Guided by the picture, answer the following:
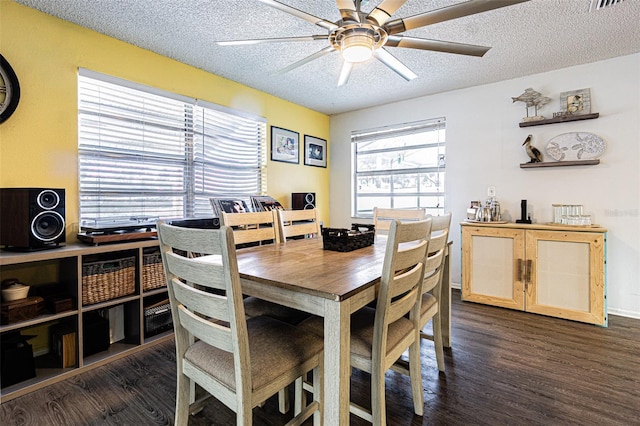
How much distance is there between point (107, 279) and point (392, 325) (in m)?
1.94

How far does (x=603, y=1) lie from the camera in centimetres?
203

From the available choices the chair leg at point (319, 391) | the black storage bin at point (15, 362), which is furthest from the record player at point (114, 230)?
the chair leg at point (319, 391)

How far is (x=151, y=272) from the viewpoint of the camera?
93.8 inches

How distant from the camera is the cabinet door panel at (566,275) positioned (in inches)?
106

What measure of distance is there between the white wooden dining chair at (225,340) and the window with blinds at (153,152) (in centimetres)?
179

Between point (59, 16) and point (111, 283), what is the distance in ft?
6.44

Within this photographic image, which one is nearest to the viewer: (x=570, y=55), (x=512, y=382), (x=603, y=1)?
(x=512, y=382)

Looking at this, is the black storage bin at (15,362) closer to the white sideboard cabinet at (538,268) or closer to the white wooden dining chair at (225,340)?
the white wooden dining chair at (225,340)

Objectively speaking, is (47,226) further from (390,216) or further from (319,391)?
(390,216)

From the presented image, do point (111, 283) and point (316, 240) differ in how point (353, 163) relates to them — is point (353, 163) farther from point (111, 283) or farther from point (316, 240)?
point (111, 283)

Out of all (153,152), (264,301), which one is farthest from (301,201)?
(264,301)

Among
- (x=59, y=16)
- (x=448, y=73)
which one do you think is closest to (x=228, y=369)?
(x=59, y=16)

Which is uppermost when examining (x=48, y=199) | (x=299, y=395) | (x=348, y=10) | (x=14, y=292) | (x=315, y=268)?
(x=348, y=10)

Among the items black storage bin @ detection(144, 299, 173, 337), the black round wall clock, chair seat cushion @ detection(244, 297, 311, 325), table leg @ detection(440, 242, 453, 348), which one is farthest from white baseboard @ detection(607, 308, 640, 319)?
the black round wall clock
